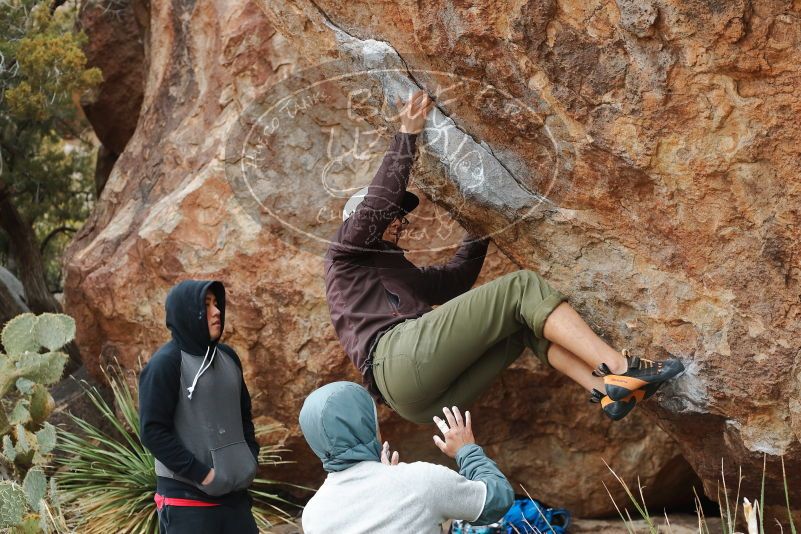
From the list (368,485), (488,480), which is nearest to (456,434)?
(488,480)

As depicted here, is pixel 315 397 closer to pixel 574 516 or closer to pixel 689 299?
pixel 689 299

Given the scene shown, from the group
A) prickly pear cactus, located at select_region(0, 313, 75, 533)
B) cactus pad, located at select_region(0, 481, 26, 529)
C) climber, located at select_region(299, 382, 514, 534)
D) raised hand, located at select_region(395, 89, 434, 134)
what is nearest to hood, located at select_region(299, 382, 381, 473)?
climber, located at select_region(299, 382, 514, 534)

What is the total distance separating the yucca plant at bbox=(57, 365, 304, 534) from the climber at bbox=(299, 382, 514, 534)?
3.37 meters

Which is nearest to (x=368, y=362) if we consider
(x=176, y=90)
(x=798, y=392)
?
(x=798, y=392)

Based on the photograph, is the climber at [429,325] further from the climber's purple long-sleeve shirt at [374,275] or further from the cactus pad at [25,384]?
the cactus pad at [25,384]

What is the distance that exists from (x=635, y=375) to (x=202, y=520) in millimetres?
2119

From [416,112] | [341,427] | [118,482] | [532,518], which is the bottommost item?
[118,482]

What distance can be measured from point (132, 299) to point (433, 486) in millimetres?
4384

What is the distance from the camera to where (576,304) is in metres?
4.98

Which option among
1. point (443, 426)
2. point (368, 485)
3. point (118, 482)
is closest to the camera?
point (368, 485)

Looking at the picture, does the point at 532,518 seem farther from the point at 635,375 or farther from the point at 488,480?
the point at 488,480

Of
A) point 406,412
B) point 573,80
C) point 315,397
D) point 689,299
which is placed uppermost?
point 573,80

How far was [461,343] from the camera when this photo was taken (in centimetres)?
464

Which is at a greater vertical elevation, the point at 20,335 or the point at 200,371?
Result: the point at 200,371
